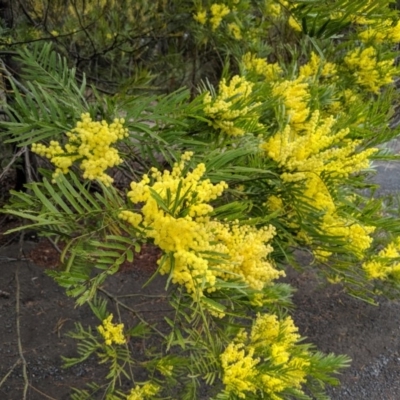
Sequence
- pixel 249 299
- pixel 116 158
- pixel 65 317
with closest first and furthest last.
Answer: pixel 116 158
pixel 249 299
pixel 65 317

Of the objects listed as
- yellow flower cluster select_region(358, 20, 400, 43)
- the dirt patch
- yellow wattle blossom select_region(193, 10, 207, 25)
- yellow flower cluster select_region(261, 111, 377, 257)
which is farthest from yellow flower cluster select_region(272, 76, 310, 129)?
the dirt patch

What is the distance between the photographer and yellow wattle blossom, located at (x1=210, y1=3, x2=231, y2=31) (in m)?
2.31

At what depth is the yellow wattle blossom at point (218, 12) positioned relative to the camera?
2.31 metres

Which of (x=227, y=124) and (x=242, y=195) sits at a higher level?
(x=227, y=124)

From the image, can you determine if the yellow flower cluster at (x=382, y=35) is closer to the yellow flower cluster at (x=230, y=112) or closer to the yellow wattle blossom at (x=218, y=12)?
the yellow wattle blossom at (x=218, y=12)

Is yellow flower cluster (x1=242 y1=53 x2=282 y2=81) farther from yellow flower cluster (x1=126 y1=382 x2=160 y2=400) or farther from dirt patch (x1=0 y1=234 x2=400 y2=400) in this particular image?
dirt patch (x1=0 y1=234 x2=400 y2=400)

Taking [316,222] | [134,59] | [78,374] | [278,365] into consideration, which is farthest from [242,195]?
[78,374]

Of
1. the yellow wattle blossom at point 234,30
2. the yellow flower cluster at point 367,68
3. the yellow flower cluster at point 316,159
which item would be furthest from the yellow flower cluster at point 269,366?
the yellow wattle blossom at point 234,30

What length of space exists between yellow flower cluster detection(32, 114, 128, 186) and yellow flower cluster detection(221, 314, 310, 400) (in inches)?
21.2

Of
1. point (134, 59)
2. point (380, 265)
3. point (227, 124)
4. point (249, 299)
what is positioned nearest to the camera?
point (227, 124)

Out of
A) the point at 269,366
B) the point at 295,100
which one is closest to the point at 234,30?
the point at 295,100

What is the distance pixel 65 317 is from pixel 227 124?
2.84 m

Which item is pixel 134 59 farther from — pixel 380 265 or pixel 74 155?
pixel 74 155

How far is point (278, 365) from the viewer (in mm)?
1111
